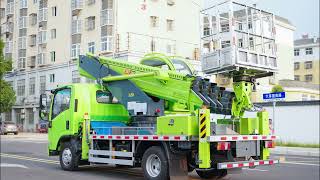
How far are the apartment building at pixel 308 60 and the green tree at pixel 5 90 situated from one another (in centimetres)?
6581

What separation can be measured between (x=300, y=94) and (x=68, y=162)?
58.8m

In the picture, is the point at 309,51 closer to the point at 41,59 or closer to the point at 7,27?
the point at 41,59

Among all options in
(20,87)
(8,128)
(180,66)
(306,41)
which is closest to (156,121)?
(180,66)

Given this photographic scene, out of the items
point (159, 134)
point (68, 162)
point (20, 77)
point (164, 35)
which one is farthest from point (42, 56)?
point (159, 134)

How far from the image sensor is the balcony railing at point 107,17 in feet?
146

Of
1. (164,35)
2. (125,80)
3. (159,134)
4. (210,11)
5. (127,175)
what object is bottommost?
(127,175)

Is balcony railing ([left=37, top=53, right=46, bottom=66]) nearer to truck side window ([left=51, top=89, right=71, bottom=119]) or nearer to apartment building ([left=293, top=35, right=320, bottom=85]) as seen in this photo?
truck side window ([left=51, top=89, right=71, bottom=119])

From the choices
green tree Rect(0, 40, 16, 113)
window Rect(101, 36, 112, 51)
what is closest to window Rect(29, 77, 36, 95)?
green tree Rect(0, 40, 16, 113)

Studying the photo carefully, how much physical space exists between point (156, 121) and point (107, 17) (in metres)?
34.1

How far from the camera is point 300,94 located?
2712 inches

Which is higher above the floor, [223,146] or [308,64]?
[308,64]

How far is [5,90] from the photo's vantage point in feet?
157

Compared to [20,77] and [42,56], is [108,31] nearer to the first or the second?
[42,56]

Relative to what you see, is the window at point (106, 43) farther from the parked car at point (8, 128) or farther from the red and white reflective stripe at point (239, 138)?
the red and white reflective stripe at point (239, 138)
